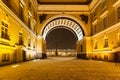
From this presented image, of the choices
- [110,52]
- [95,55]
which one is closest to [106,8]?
[110,52]

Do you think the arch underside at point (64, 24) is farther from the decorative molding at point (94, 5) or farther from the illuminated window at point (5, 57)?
the illuminated window at point (5, 57)

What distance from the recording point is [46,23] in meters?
35.2

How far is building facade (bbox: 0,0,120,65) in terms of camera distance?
16812 mm

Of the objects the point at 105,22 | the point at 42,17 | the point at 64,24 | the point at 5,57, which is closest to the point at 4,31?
the point at 5,57

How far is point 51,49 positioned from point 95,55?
109ft

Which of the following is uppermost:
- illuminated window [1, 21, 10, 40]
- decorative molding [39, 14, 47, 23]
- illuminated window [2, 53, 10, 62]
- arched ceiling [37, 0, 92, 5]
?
arched ceiling [37, 0, 92, 5]

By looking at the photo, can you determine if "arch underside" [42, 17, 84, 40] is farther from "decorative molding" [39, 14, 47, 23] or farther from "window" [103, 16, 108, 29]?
"window" [103, 16, 108, 29]

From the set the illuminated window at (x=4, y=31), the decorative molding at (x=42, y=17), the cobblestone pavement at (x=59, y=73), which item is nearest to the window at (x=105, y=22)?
the cobblestone pavement at (x=59, y=73)

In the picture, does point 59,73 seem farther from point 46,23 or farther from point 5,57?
point 46,23

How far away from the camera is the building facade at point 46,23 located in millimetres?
16812

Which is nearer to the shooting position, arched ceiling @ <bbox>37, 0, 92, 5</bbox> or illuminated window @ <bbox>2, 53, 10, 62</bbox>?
illuminated window @ <bbox>2, 53, 10, 62</bbox>

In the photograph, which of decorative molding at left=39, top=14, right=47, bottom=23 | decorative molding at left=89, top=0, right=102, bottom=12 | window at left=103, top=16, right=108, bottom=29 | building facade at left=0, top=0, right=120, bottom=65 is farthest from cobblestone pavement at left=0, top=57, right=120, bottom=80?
decorative molding at left=39, top=14, right=47, bottom=23

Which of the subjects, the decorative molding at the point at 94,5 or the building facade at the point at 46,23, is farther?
the decorative molding at the point at 94,5

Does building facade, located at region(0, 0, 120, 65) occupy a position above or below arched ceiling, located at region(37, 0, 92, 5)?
below
